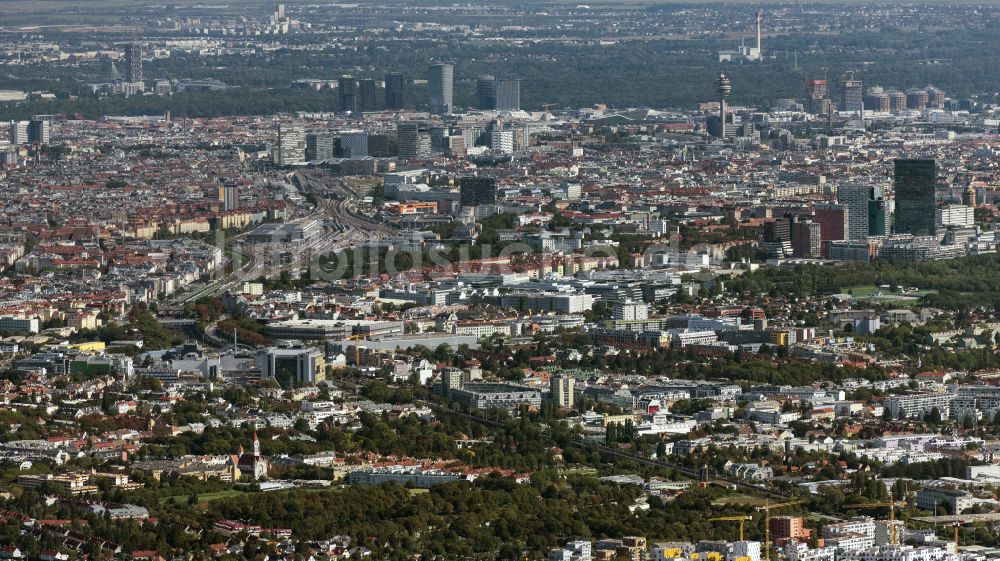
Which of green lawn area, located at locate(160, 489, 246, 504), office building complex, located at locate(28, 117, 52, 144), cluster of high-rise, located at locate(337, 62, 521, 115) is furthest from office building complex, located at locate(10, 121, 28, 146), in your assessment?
green lawn area, located at locate(160, 489, 246, 504)

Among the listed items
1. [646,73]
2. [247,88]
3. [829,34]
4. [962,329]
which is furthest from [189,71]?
[962,329]

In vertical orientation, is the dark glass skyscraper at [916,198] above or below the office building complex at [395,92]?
above

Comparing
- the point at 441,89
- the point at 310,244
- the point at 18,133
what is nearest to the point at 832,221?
the point at 310,244

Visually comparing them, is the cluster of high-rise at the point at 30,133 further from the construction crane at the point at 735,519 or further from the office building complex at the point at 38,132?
the construction crane at the point at 735,519

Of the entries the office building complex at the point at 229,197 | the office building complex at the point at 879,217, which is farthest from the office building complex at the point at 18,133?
the office building complex at the point at 879,217

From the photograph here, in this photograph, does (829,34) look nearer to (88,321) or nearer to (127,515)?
(88,321)

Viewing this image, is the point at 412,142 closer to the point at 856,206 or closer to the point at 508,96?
the point at 508,96
